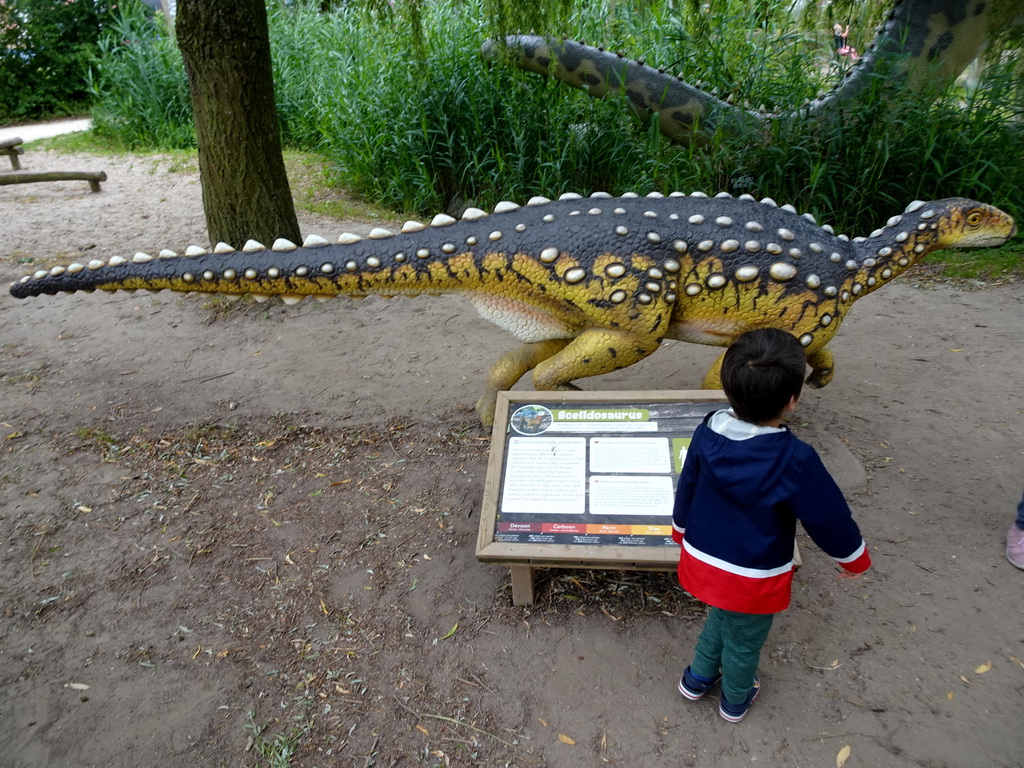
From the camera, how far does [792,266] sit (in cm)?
245

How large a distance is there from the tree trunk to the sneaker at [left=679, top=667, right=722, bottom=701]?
3582 mm

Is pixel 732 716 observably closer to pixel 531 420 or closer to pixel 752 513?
pixel 752 513

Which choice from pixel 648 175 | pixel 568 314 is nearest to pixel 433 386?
pixel 568 314

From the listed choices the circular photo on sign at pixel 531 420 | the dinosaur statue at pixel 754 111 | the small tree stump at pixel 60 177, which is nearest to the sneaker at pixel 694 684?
the circular photo on sign at pixel 531 420

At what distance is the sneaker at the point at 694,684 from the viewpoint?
190 centimetres

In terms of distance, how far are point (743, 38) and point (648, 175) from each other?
1.83 meters

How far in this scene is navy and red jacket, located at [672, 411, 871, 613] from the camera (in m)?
1.44

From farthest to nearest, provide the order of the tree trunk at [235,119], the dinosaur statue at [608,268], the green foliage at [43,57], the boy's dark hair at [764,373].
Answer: the green foliage at [43,57] → the tree trunk at [235,119] → the dinosaur statue at [608,268] → the boy's dark hair at [764,373]

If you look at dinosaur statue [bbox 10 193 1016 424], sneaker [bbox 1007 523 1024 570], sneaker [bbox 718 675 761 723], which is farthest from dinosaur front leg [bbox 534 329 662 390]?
sneaker [bbox 1007 523 1024 570]

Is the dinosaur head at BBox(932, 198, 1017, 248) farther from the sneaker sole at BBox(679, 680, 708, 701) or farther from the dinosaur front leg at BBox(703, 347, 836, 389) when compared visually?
the sneaker sole at BBox(679, 680, 708, 701)

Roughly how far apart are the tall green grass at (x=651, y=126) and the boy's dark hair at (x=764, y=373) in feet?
10.1

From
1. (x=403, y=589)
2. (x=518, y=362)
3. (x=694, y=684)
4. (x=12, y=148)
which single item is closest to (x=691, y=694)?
(x=694, y=684)

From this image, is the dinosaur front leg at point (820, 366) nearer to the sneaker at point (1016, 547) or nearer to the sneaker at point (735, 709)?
the sneaker at point (1016, 547)

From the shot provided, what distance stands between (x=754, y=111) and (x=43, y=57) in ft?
43.7
